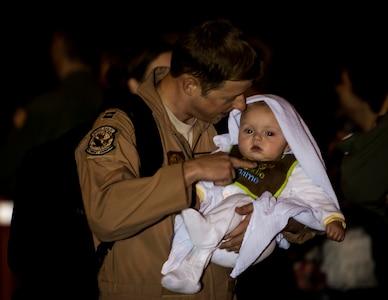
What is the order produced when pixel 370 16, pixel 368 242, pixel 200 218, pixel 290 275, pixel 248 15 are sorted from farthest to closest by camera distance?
pixel 248 15, pixel 370 16, pixel 290 275, pixel 368 242, pixel 200 218

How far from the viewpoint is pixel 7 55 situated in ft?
28.4

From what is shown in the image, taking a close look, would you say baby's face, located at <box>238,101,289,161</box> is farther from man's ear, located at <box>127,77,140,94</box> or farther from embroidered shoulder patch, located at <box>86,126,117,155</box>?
man's ear, located at <box>127,77,140,94</box>

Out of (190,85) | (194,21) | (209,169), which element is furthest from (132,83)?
(194,21)

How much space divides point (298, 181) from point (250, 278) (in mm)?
1369

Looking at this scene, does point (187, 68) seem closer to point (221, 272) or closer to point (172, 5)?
point (221, 272)

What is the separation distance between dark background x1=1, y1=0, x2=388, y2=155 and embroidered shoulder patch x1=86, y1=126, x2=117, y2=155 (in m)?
4.61

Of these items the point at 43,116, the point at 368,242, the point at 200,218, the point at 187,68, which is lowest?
the point at 368,242

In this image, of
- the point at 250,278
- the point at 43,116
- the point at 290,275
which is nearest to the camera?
the point at 250,278

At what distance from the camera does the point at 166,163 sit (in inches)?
115

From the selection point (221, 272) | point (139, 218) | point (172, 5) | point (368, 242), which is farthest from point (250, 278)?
point (172, 5)

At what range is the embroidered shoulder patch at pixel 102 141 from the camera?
2703mm

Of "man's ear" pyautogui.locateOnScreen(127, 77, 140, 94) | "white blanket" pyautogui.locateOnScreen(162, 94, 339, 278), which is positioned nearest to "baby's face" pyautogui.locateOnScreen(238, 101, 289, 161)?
"white blanket" pyautogui.locateOnScreen(162, 94, 339, 278)

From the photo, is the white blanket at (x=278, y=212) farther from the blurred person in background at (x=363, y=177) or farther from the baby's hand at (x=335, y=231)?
the blurred person in background at (x=363, y=177)

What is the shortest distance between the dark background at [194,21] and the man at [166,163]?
427 centimetres
